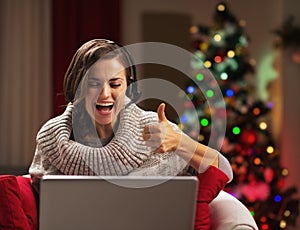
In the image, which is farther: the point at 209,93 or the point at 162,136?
the point at 209,93

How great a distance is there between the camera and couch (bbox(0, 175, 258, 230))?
237 cm

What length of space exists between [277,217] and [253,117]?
710 mm

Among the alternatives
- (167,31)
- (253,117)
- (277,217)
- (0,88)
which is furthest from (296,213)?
(0,88)

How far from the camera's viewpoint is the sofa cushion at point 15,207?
2363 millimetres

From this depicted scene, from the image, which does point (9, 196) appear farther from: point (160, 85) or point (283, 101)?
point (283, 101)

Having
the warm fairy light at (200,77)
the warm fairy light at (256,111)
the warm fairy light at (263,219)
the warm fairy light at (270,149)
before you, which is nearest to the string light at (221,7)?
the warm fairy light at (200,77)

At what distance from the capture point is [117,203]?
1981mm

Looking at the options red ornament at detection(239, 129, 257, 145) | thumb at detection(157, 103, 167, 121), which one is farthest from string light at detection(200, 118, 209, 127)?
thumb at detection(157, 103, 167, 121)

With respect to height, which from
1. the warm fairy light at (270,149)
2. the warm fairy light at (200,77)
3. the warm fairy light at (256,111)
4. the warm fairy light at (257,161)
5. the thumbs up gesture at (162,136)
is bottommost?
the warm fairy light at (257,161)

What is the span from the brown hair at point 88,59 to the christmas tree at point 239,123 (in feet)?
6.86

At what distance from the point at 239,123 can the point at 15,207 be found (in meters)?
2.60

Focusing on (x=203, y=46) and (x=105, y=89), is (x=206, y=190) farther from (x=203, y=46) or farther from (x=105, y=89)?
(x=203, y=46)

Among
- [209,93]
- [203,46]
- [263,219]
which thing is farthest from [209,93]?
[263,219]

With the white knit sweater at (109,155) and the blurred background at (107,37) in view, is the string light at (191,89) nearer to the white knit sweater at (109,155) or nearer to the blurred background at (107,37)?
the blurred background at (107,37)
